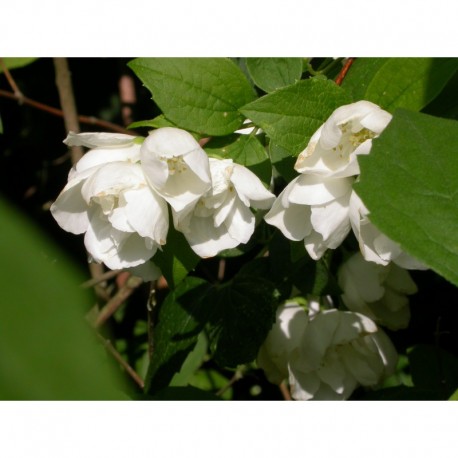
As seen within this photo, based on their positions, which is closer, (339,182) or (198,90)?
(339,182)

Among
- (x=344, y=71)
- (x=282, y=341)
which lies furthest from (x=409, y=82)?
(x=282, y=341)

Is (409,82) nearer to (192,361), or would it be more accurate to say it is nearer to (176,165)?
(176,165)

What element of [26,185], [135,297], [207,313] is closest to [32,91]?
[26,185]

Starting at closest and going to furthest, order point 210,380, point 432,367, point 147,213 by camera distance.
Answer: point 147,213, point 432,367, point 210,380

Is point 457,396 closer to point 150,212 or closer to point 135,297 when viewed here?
point 150,212

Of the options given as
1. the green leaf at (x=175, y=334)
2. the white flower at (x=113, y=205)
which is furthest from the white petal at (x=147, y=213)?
the green leaf at (x=175, y=334)

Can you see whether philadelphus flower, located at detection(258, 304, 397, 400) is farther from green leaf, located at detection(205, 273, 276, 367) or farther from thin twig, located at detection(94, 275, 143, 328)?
thin twig, located at detection(94, 275, 143, 328)
